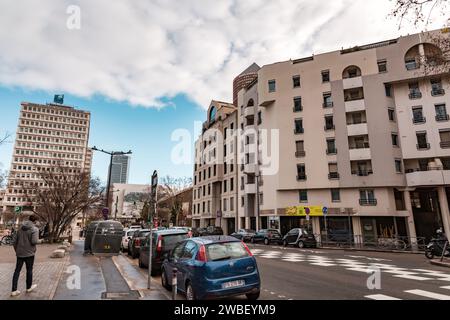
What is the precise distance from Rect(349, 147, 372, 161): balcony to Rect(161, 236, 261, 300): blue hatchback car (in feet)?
94.7

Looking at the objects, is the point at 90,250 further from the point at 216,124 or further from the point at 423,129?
the point at 216,124

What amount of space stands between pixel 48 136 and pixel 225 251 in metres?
131

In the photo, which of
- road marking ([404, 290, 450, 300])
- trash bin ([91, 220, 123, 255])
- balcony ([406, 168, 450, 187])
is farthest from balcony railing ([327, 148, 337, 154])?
road marking ([404, 290, 450, 300])

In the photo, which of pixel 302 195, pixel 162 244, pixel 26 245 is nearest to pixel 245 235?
pixel 302 195

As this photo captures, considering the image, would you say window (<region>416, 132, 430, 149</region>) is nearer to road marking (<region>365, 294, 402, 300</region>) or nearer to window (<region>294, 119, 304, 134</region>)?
window (<region>294, 119, 304, 134</region>)

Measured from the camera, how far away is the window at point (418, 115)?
31.4 m

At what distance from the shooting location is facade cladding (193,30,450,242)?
3059cm

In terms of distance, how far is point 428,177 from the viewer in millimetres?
29000

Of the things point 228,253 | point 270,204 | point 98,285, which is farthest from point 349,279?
point 270,204

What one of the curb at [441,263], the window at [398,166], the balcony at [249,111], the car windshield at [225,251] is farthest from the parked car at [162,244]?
the balcony at [249,111]

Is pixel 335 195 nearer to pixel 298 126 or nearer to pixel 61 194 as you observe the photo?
pixel 298 126

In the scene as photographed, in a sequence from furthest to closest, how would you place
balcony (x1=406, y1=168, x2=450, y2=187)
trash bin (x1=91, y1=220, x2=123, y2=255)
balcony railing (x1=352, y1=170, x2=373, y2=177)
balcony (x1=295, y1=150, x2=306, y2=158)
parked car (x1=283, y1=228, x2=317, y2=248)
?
balcony (x1=295, y1=150, x2=306, y2=158) → balcony railing (x1=352, y1=170, x2=373, y2=177) → balcony (x1=406, y1=168, x2=450, y2=187) → parked car (x1=283, y1=228, x2=317, y2=248) → trash bin (x1=91, y1=220, x2=123, y2=255)
